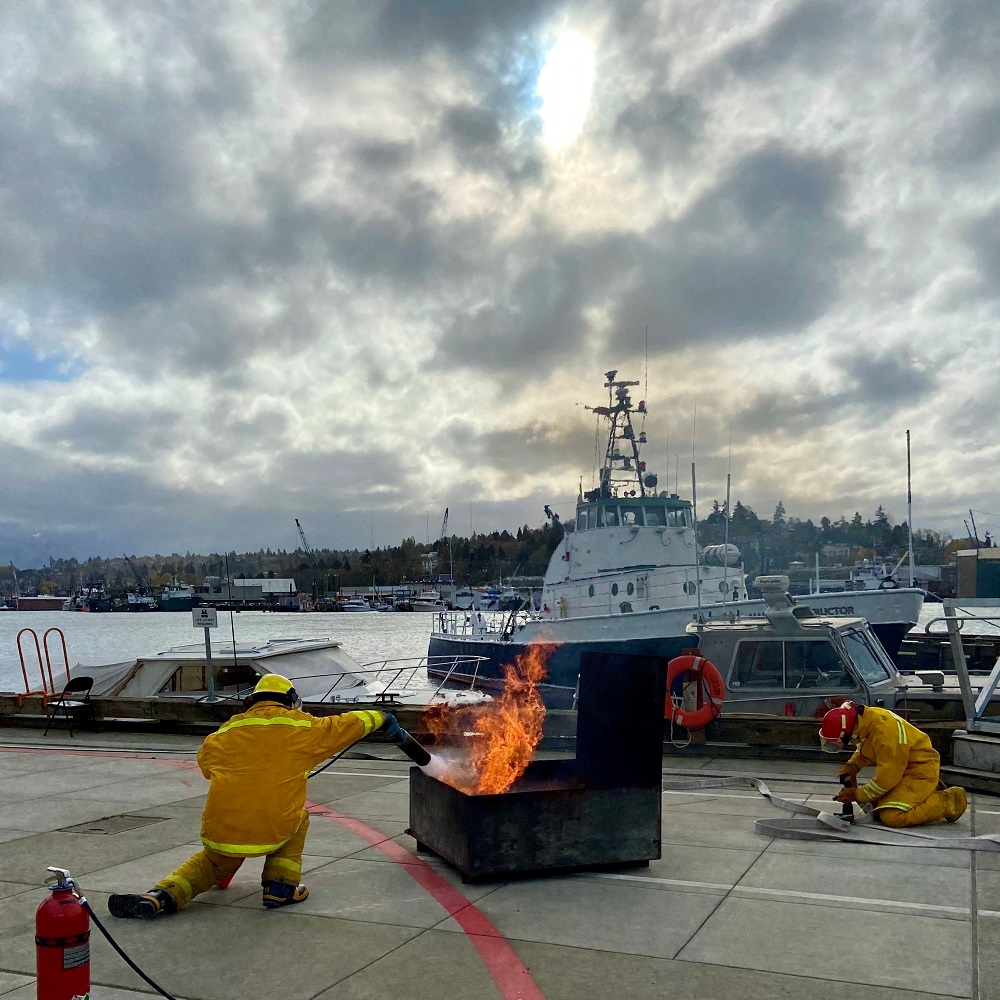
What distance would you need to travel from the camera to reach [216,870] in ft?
21.5

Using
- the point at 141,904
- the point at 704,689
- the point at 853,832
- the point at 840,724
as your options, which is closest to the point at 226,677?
the point at 704,689

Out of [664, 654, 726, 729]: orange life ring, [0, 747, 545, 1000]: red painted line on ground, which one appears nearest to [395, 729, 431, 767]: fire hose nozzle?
[0, 747, 545, 1000]: red painted line on ground

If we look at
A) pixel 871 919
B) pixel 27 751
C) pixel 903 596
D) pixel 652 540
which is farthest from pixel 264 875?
pixel 652 540

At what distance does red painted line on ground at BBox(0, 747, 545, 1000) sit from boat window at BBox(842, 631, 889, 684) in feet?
30.4

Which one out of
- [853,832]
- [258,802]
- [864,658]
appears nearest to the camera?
[258,802]

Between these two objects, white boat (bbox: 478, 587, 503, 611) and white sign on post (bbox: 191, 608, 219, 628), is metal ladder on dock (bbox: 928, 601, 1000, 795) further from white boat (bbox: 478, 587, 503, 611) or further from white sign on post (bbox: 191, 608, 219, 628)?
white boat (bbox: 478, 587, 503, 611)

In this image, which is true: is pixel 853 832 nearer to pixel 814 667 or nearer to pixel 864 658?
pixel 814 667

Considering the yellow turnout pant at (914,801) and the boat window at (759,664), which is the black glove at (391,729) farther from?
the boat window at (759,664)

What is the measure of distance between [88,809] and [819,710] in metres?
10.7

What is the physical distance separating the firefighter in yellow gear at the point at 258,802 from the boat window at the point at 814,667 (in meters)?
10.8

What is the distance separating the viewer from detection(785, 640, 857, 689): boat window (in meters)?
15.4

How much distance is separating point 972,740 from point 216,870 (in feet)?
26.6

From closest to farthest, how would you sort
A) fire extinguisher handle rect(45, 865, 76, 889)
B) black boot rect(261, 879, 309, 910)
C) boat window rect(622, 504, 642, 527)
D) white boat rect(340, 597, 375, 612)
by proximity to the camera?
fire extinguisher handle rect(45, 865, 76, 889), black boot rect(261, 879, 309, 910), boat window rect(622, 504, 642, 527), white boat rect(340, 597, 375, 612)

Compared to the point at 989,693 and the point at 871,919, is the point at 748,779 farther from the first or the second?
the point at 871,919
